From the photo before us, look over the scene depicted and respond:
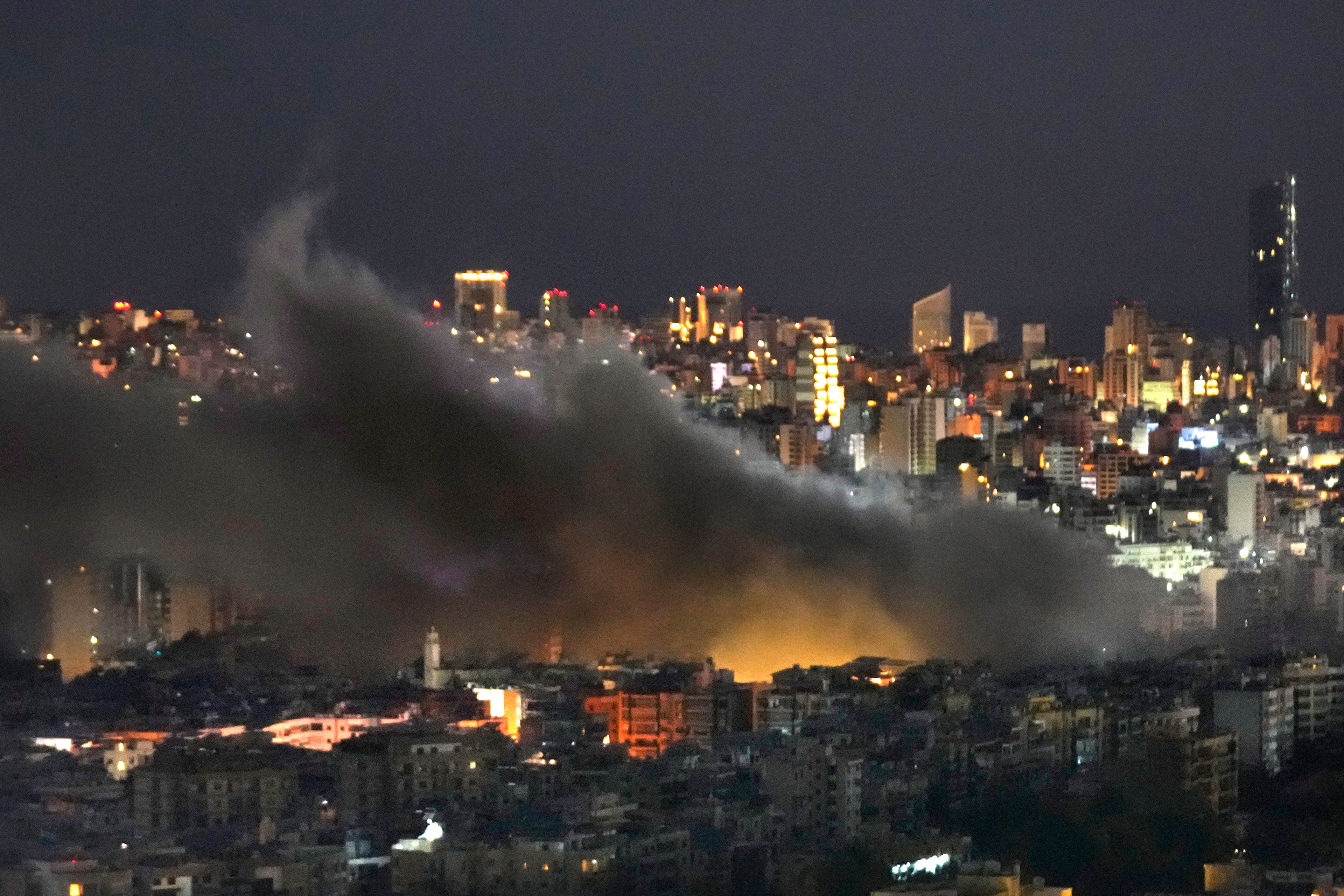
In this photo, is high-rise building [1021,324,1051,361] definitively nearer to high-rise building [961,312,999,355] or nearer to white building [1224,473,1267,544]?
high-rise building [961,312,999,355]

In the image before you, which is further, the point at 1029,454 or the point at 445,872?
the point at 1029,454

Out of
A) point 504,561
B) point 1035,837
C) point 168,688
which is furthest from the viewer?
point 504,561

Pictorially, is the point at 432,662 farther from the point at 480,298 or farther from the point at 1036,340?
the point at 1036,340

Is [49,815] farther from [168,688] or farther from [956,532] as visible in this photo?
[956,532]

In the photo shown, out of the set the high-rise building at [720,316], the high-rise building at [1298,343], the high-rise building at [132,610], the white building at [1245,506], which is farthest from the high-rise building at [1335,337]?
the high-rise building at [132,610]

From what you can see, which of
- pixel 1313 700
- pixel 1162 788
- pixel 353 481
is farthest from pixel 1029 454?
pixel 1162 788

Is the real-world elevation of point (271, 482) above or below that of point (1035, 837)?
above

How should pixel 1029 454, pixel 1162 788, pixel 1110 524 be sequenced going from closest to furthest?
pixel 1162 788, pixel 1110 524, pixel 1029 454

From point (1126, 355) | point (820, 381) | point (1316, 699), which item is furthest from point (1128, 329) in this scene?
point (1316, 699)
